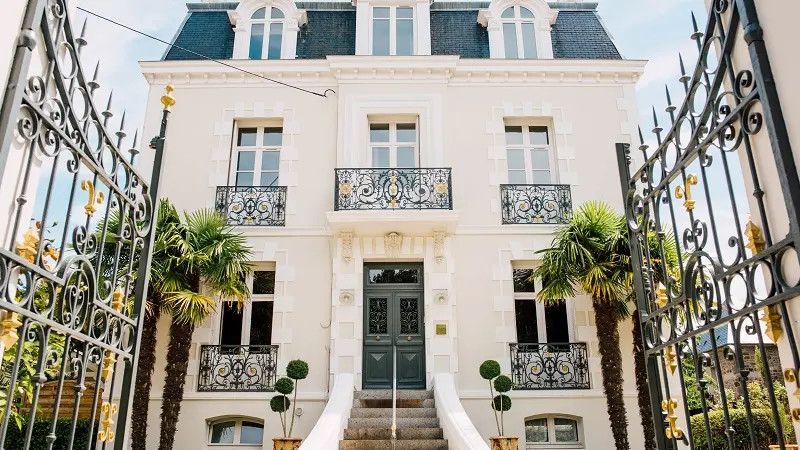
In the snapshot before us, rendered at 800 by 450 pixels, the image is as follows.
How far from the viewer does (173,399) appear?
9.54 m

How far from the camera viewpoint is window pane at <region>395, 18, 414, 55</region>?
12.6m

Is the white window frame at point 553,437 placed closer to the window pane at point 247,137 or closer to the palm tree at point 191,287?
the palm tree at point 191,287

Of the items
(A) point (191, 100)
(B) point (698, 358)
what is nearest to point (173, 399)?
(A) point (191, 100)

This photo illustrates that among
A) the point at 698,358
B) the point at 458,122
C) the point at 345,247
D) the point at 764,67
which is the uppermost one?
the point at 458,122

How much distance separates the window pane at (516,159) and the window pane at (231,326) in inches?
220

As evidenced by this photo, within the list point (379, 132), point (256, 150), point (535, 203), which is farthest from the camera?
point (379, 132)

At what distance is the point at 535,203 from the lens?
11273mm

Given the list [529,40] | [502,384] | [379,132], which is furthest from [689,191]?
[529,40]

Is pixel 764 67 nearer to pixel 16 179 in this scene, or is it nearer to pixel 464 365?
pixel 16 179

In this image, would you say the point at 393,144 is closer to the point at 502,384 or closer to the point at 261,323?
the point at 261,323

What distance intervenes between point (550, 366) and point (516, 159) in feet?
12.8

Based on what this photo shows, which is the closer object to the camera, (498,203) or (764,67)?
(764,67)

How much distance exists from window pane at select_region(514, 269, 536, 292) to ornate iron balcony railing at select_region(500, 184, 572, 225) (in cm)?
89

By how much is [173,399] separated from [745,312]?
8.84m
